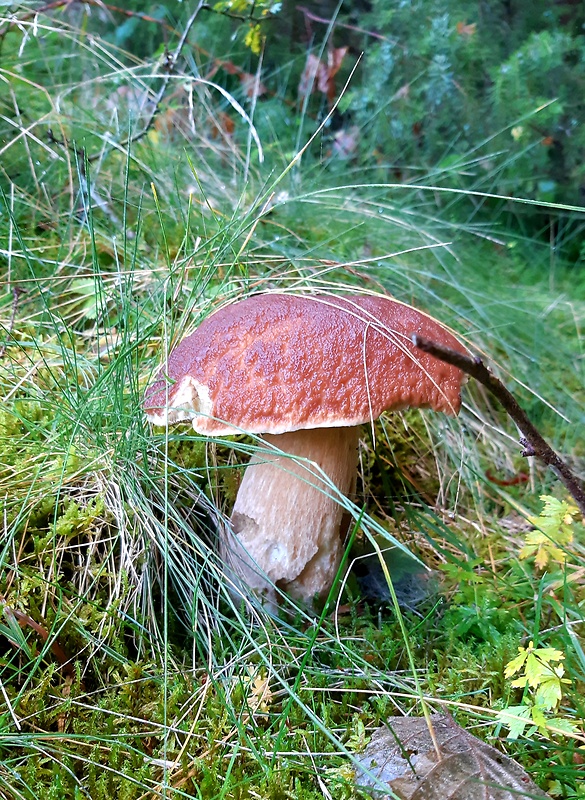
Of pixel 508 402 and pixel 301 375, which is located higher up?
pixel 508 402

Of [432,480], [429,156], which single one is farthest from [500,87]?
[432,480]

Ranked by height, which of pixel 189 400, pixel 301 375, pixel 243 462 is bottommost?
pixel 243 462

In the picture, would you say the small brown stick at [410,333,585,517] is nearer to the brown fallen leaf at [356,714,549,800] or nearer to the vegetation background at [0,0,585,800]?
the vegetation background at [0,0,585,800]

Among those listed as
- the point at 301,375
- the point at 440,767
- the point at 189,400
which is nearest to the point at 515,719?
the point at 440,767

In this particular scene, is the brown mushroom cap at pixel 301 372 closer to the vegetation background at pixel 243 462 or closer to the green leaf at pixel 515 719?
the vegetation background at pixel 243 462

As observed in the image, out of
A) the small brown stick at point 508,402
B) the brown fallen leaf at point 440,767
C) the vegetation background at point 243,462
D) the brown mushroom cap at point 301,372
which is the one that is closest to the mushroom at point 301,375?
the brown mushroom cap at point 301,372

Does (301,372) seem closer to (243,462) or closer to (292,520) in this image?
(292,520)

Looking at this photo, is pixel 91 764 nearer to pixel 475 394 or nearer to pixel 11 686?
pixel 11 686
